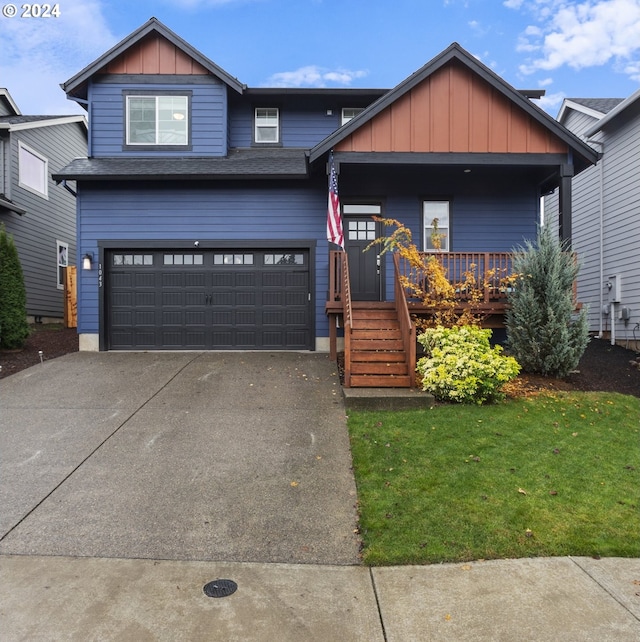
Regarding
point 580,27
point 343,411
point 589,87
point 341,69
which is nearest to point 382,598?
point 343,411

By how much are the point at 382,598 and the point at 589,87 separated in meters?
43.5

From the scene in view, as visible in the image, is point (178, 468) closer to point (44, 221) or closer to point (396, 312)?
point (396, 312)

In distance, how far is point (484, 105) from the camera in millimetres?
9516

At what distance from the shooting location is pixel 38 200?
51.0 feet

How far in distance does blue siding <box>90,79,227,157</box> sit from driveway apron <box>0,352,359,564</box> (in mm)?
5774

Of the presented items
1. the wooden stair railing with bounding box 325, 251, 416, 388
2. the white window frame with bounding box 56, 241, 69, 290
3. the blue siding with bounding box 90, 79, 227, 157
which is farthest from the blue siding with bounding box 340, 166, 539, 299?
the white window frame with bounding box 56, 241, 69, 290

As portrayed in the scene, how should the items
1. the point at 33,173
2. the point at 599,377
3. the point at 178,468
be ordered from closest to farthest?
1. the point at 178,468
2. the point at 599,377
3. the point at 33,173

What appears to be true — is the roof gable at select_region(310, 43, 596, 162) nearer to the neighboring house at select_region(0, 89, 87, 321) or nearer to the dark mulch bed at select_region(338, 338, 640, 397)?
the dark mulch bed at select_region(338, 338, 640, 397)

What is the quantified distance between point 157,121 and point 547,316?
31.4ft

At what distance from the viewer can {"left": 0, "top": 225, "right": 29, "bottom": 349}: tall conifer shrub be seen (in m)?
10.1

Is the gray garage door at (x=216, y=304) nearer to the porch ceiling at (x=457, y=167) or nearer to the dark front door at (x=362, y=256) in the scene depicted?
the dark front door at (x=362, y=256)

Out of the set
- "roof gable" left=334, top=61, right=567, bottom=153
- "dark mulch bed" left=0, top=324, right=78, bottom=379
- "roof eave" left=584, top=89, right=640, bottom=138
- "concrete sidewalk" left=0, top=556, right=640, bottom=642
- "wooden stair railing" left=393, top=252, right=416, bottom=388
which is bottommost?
"concrete sidewalk" left=0, top=556, right=640, bottom=642

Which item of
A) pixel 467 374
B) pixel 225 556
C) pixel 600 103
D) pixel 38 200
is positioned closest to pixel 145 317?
pixel 467 374

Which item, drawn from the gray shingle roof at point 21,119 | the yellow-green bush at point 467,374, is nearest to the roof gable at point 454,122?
the yellow-green bush at point 467,374
